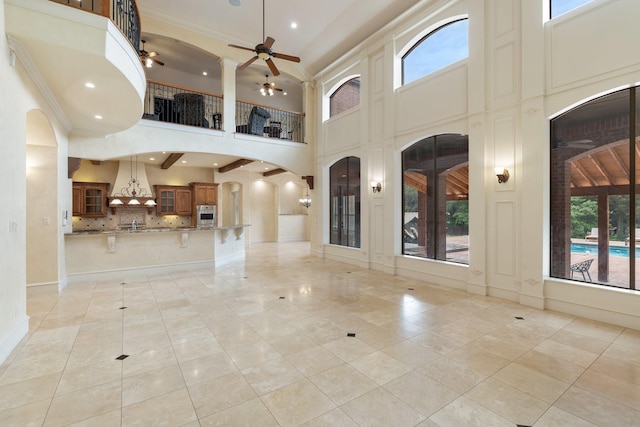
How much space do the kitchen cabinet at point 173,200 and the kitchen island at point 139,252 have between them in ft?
14.4

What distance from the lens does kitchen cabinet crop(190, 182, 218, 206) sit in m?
12.1

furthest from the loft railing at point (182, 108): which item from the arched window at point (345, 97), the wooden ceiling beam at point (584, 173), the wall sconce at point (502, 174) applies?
the wooden ceiling beam at point (584, 173)

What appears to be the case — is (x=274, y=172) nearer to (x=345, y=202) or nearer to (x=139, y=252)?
(x=345, y=202)

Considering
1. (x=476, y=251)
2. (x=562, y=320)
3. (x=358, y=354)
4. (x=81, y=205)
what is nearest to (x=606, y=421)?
(x=358, y=354)

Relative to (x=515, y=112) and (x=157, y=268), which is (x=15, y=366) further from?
(x=515, y=112)

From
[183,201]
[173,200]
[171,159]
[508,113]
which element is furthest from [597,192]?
[173,200]

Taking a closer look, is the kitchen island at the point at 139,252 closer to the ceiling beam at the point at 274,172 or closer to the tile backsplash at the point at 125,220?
the tile backsplash at the point at 125,220

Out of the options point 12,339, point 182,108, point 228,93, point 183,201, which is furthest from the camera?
point 183,201

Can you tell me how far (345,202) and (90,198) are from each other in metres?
8.63

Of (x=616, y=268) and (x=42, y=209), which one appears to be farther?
(x=42, y=209)

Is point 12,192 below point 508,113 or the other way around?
below

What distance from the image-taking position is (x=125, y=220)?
1120cm

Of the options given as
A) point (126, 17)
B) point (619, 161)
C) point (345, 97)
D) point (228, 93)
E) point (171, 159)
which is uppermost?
point (345, 97)

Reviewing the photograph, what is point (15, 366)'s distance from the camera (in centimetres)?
299
